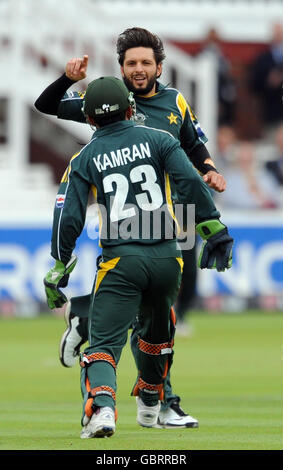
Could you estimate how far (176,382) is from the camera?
1083 centimetres

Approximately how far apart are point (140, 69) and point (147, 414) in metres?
2.04

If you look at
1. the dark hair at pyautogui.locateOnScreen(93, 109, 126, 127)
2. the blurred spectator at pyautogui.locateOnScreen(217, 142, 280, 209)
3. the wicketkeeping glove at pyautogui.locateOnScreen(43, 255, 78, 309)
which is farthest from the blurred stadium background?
the dark hair at pyautogui.locateOnScreen(93, 109, 126, 127)

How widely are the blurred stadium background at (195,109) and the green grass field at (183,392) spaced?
142 centimetres

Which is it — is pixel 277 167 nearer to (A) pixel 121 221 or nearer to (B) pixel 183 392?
(B) pixel 183 392

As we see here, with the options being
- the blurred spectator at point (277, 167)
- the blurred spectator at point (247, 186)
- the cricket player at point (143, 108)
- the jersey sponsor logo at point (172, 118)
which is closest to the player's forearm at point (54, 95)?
the cricket player at point (143, 108)

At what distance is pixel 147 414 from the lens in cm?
784

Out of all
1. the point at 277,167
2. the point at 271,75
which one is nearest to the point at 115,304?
the point at 277,167

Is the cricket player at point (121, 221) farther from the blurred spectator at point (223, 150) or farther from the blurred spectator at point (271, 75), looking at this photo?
the blurred spectator at point (271, 75)

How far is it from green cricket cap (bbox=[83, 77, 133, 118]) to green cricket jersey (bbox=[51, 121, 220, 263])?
95 millimetres

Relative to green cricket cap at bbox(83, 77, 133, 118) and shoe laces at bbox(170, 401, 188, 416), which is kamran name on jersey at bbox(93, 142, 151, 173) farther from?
shoe laces at bbox(170, 401, 188, 416)

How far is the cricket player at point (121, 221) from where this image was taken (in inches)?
278

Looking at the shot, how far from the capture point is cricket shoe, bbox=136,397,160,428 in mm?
7836
